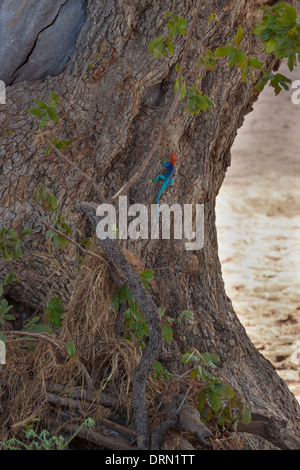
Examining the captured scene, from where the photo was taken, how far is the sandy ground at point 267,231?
4426 mm

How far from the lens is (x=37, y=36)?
289 cm

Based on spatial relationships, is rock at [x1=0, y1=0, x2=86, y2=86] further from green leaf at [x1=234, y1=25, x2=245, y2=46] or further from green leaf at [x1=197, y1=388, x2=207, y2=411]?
green leaf at [x1=197, y1=388, x2=207, y2=411]

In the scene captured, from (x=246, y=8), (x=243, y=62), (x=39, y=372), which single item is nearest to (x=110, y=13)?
(x=246, y=8)

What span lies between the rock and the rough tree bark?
0.10 meters

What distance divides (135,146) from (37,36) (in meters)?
0.71

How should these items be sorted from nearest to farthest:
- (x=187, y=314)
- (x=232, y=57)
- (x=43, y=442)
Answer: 1. (x=232, y=57)
2. (x=43, y=442)
3. (x=187, y=314)

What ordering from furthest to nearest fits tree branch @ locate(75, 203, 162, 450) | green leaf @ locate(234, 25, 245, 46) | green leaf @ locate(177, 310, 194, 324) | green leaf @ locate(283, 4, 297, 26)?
green leaf @ locate(177, 310, 194, 324) < tree branch @ locate(75, 203, 162, 450) < green leaf @ locate(234, 25, 245, 46) < green leaf @ locate(283, 4, 297, 26)

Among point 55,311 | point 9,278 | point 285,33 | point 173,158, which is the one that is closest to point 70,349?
point 55,311

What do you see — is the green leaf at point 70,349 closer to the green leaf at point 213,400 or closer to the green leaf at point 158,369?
the green leaf at point 158,369

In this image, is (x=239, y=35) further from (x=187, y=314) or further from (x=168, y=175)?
(x=187, y=314)

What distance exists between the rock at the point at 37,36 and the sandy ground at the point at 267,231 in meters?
2.45

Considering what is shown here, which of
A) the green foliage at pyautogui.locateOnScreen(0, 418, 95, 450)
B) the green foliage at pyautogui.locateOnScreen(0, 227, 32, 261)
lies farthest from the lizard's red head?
the green foliage at pyautogui.locateOnScreen(0, 418, 95, 450)

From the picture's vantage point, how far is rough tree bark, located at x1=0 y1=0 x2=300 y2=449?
106 inches

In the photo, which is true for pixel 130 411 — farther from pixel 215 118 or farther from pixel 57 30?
pixel 57 30
